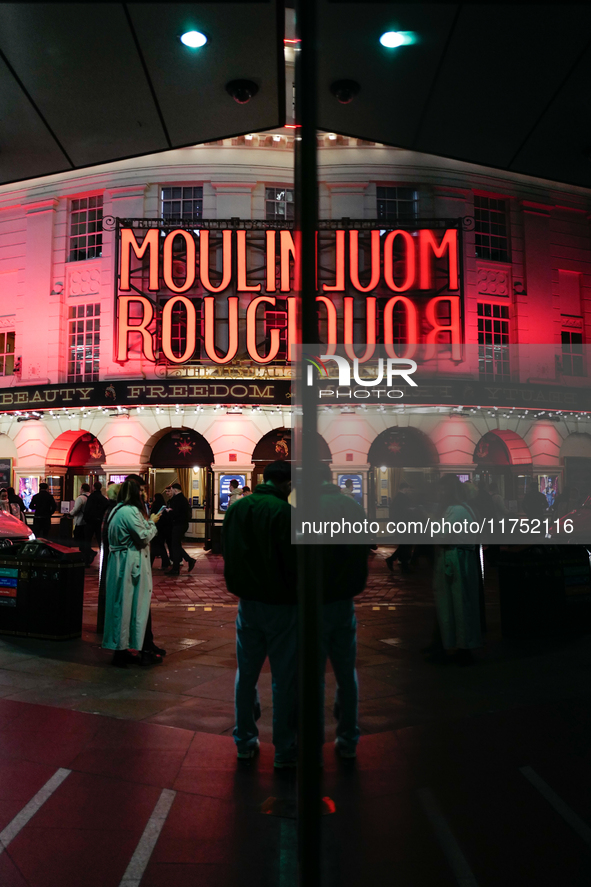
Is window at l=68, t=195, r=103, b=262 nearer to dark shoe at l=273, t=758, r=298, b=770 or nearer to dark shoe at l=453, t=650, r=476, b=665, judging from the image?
dark shoe at l=273, t=758, r=298, b=770

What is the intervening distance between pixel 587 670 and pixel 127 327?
14.3 m

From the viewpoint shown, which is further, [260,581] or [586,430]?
[260,581]

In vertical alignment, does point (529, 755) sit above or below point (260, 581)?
below

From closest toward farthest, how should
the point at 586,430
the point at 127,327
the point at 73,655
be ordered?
1. the point at 586,430
2. the point at 73,655
3. the point at 127,327

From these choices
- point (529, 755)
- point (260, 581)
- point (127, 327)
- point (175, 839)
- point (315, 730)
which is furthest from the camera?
point (127, 327)

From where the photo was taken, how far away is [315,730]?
1.04m

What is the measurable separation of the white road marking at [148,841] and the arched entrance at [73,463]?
45.6ft

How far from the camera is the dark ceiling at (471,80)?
1.54 meters

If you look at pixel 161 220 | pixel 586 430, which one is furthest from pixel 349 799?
pixel 161 220

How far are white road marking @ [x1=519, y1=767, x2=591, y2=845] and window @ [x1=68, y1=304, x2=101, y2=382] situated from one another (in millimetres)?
15638

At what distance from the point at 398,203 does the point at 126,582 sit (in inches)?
162

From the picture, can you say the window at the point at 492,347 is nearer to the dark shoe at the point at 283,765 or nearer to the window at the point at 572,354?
the window at the point at 572,354

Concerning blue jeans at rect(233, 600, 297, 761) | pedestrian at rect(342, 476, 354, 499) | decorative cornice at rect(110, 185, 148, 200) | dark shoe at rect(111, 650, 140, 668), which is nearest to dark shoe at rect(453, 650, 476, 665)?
pedestrian at rect(342, 476, 354, 499)

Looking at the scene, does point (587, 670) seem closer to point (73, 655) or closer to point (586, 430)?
point (586, 430)
